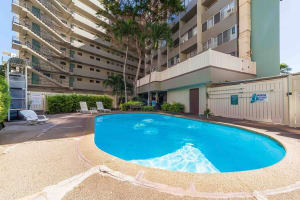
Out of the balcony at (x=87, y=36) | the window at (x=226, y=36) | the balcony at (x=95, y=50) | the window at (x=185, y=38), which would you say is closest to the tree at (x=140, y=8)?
the window at (x=185, y=38)

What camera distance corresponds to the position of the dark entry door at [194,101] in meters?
12.0

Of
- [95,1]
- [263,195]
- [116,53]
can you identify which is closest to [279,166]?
[263,195]

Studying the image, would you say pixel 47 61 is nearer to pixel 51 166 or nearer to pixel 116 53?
pixel 116 53

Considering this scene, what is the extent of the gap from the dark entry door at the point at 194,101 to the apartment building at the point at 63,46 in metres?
20.6

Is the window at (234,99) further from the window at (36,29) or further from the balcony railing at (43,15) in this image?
the balcony railing at (43,15)

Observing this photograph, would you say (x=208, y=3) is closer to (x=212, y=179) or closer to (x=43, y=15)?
(x=212, y=179)

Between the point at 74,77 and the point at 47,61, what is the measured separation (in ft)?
17.6

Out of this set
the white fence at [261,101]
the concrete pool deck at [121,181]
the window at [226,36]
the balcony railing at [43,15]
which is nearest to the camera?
the concrete pool deck at [121,181]

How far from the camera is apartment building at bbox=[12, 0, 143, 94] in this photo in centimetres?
1712

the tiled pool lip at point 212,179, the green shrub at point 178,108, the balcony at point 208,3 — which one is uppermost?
the balcony at point 208,3

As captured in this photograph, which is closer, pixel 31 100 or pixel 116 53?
pixel 31 100

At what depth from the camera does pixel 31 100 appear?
32.0 feet

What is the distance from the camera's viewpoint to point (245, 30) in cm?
1144

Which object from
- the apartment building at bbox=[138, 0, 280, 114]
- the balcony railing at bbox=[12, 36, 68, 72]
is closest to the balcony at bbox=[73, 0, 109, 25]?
the balcony railing at bbox=[12, 36, 68, 72]
